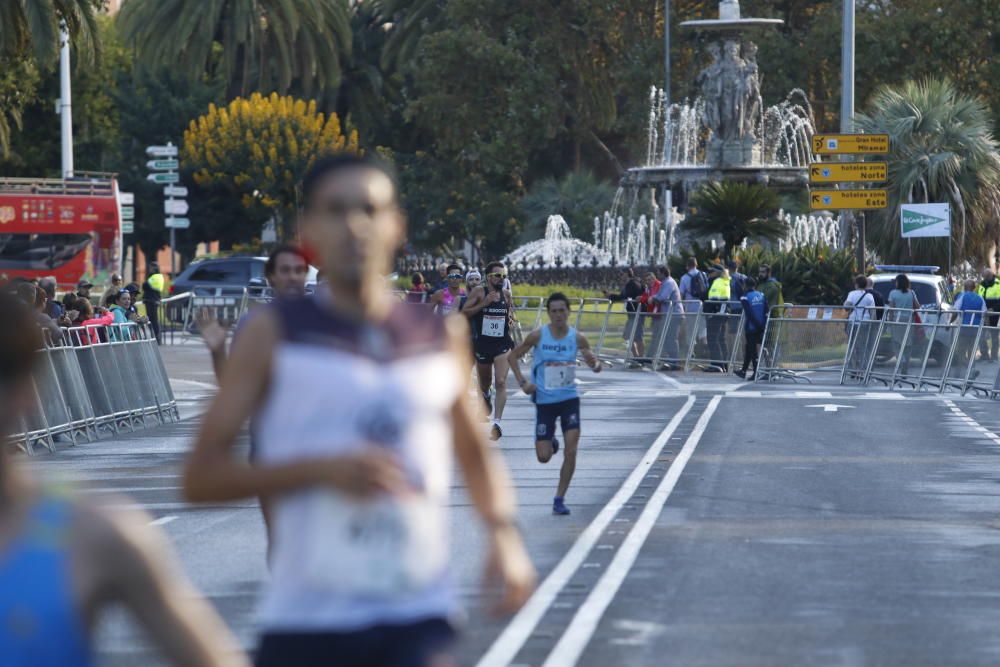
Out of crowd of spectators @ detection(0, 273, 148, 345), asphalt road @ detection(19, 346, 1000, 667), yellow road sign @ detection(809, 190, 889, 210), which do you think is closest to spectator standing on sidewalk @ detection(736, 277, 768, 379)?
yellow road sign @ detection(809, 190, 889, 210)

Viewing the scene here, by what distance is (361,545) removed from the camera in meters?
3.83

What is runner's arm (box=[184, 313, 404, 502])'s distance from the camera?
3754 mm

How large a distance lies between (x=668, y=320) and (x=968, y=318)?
19.0ft

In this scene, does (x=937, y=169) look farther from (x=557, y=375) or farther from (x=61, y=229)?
(x=557, y=375)

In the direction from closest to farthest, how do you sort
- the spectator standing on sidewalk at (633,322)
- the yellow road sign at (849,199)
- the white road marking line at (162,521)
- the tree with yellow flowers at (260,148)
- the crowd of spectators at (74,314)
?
the white road marking line at (162,521) < the crowd of spectators at (74,314) < the spectator standing on sidewalk at (633,322) < the yellow road sign at (849,199) < the tree with yellow flowers at (260,148)

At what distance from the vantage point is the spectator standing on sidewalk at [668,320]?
33.6 metres

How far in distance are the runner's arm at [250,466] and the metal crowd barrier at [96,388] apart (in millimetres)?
14944

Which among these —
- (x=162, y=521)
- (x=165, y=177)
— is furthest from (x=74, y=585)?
(x=165, y=177)

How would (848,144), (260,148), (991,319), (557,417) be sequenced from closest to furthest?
(557,417), (991,319), (848,144), (260,148)

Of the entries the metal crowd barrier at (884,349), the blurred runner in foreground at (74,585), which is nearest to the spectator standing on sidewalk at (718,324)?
the metal crowd barrier at (884,349)

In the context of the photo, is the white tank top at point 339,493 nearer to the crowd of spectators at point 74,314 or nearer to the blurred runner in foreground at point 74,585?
the blurred runner in foreground at point 74,585

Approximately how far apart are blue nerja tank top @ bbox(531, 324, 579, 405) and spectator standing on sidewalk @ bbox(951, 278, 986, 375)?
14.2 metres

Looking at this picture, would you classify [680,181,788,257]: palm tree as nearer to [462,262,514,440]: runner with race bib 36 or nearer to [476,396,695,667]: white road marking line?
[462,262,514,440]: runner with race bib 36

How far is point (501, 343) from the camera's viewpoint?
20203mm
